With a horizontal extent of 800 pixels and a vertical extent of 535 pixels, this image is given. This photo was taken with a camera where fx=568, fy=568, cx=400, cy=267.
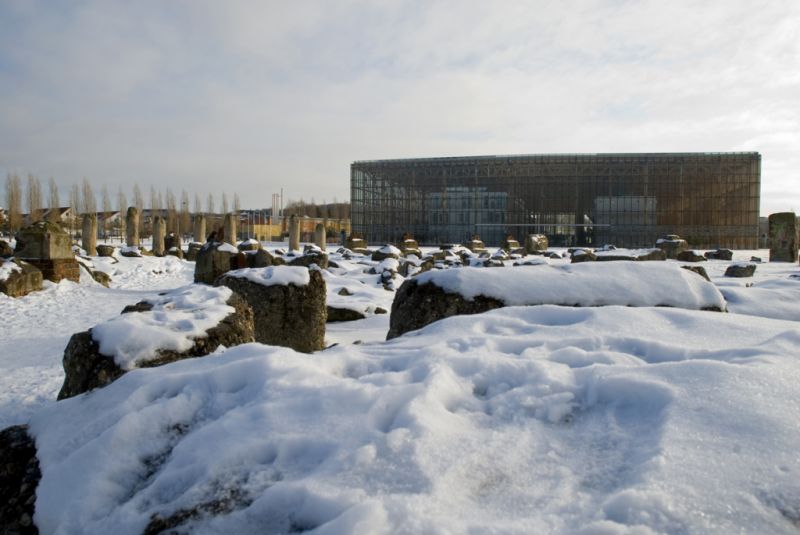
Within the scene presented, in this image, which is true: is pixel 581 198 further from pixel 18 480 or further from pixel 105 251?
pixel 18 480

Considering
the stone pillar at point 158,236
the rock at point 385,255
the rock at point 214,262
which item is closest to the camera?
the rock at point 214,262

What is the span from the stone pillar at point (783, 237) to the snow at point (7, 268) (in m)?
28.4

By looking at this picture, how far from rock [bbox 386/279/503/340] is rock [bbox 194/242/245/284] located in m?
8.64

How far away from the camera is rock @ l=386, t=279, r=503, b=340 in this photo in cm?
509

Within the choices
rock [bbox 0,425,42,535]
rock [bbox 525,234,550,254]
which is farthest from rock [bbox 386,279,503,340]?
rock [bbox 525,234,550,254]

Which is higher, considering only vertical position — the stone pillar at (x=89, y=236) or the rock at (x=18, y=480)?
the stone pillar at (x=89, y=236)

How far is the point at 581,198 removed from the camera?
54.6 m

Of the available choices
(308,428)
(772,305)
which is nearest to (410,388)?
(308,428)

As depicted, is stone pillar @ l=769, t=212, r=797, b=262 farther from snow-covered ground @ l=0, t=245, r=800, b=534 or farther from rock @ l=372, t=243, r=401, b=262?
snow-covered ground @ l=0, t=245, r=800, b=534

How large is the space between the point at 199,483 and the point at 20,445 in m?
1.12

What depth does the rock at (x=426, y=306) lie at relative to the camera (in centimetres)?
509

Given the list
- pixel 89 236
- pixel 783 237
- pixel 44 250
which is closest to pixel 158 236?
pixel 89 236

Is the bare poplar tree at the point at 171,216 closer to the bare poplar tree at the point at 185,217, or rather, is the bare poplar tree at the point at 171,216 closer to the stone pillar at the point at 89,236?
the bare poplar tree at the point at 185,217

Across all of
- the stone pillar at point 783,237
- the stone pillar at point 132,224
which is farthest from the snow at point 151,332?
the stone pillar at point 783,237
